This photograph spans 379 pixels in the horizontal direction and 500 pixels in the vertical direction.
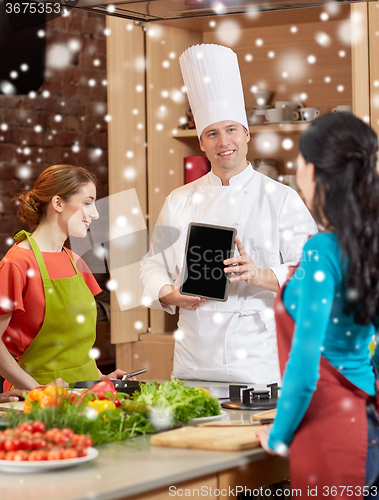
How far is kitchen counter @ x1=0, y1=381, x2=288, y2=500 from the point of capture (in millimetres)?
864

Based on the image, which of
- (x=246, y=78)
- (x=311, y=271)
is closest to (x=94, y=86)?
(x=246, y=78)

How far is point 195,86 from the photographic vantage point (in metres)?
2.01

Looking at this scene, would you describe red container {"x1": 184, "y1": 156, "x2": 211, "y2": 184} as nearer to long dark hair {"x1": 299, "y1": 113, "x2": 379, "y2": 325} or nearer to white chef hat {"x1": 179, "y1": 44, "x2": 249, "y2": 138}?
white chef hat {"x1": 179, "y1": 44, "x2": 249, "y2": 138}

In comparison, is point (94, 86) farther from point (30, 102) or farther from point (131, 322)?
point (131, 322)

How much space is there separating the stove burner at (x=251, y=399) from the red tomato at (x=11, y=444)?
1.57ft

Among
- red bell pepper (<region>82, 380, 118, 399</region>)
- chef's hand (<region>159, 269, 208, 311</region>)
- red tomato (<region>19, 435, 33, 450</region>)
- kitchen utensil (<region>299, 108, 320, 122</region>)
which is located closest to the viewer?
red tomato (<region>19, 435, 33, 450</region>)

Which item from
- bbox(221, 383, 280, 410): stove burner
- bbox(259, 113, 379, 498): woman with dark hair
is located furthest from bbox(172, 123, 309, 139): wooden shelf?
bbox(259, 113, 379, 498): woman with dark hair

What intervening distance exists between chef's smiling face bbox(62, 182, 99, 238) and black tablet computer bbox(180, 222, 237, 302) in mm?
385

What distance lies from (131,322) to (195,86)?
2.97 ft

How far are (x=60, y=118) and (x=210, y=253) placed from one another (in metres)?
1.70

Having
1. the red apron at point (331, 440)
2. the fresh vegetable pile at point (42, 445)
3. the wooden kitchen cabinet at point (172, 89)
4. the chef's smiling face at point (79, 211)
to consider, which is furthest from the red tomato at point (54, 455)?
the wooden kitchen cabinet at point (172, 89)

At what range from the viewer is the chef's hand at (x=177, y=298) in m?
1.74

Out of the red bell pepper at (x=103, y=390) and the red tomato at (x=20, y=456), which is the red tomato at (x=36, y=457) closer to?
the red tomato at (x=20, y=456)

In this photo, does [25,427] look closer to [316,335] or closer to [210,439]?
[210,439]
